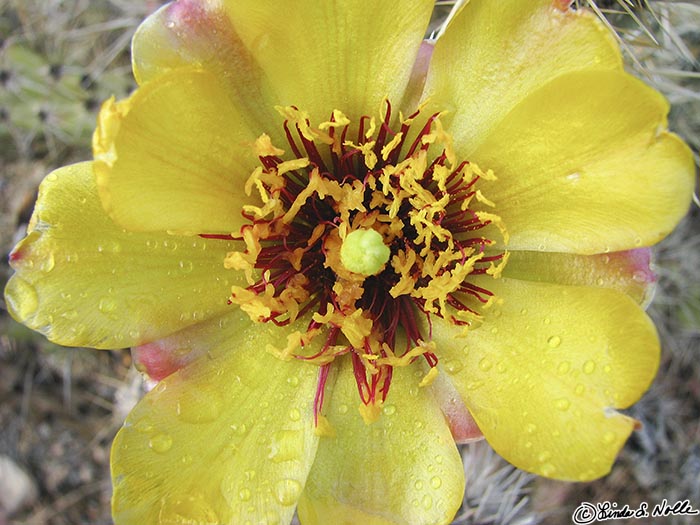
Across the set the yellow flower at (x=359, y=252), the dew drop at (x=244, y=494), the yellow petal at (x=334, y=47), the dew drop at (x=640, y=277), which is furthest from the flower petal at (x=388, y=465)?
the yellow petal at (x=334, y=47)

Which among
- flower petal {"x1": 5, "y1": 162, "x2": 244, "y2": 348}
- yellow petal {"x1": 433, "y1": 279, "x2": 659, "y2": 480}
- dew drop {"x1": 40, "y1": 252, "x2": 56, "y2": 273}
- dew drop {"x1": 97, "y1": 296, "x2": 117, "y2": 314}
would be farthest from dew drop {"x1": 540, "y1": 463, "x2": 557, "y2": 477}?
dew drop {"x1": 40, "y1": 252, "x2": 56, "y2": 273}

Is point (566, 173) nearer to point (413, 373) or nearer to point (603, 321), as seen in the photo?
point (603, 321)

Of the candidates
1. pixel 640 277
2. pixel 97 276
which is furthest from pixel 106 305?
pixel 640 277

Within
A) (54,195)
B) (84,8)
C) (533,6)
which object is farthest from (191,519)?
(84,8)

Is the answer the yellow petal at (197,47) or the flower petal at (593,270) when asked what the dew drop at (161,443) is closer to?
the yellow petal at (197,47)

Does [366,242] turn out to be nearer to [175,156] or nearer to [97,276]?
[175,156]

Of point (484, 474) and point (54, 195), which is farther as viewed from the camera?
point (484, 474)

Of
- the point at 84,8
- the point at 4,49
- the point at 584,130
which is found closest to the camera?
the point at 584,130
